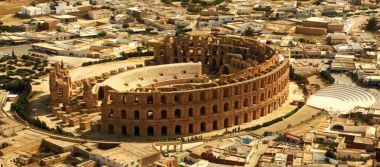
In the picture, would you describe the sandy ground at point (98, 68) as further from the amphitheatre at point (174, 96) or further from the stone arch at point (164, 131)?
the stone arch at point (164, 131)

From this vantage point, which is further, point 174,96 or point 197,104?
point 197,104

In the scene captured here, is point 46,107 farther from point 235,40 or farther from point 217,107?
point 235,40

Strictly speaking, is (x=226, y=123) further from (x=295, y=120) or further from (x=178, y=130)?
(x=295, y=120)

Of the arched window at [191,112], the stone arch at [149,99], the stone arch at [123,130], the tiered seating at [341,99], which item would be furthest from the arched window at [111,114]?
the tiered seating at [341,99]

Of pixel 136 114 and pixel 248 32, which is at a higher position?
pixel 248 32

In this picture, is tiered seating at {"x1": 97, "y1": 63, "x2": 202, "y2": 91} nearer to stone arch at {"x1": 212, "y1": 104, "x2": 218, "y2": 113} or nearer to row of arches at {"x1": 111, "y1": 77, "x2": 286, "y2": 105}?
row of arches at {"x1": 111, "y1": 77, "x2": 286, "y2": 105}

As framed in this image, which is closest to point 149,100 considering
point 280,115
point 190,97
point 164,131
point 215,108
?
point 164,131
